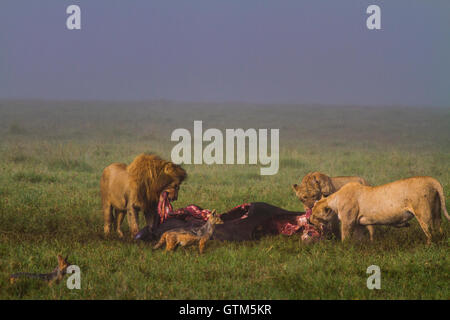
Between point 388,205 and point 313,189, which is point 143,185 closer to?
point 313,189

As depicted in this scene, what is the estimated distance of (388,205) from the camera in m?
7.07

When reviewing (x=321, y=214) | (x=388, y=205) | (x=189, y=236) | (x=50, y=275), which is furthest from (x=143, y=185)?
(x=388, y=205)

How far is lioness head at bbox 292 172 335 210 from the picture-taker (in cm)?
807

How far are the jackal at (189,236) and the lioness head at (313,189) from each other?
156 cm

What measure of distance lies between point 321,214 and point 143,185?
2421 millimetres

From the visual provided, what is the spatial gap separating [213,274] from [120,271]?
1.07 meters

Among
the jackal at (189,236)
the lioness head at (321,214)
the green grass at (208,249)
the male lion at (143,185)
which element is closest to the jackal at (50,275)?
the green grass at (208,249)

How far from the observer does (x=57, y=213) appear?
9344 mm

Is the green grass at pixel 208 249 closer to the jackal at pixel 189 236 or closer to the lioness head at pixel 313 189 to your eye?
the jackal at pixel 189 236

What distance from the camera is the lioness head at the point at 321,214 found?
7.33 metres

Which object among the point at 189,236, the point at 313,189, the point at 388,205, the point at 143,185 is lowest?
the point at 189,236

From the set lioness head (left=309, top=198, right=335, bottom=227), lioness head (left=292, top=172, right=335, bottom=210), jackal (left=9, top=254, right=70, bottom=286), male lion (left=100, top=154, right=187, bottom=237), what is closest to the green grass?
jackal (left=9, top=254, right=70, bottom=286)
